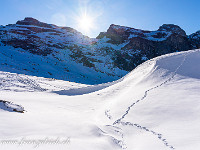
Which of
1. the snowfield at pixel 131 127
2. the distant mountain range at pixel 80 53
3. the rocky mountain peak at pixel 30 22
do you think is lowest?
the snowfield at pixel 131 127

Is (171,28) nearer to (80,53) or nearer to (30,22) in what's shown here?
(80,53)

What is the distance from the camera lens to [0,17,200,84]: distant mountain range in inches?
1049

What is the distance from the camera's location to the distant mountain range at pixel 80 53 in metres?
26.6

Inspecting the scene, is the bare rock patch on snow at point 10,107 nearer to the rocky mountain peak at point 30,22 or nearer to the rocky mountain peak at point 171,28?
the rocky mountain peak at point 30,22

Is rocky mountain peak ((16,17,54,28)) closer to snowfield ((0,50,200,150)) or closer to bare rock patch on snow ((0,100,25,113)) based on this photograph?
bare rock patch on snow ((0,100,25,113))

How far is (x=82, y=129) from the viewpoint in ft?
9.94

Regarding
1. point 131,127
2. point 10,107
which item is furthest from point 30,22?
point 131,127

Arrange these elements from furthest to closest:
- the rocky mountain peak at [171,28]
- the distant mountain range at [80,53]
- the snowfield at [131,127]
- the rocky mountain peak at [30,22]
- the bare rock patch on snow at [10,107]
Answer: the rocky mountain peak at [171,28] → the rocky mountain peak at [30,22] → the distant mountain range at [80,53] → the bare rock patch on snow at [10,107] → the snowfield at [131,127]

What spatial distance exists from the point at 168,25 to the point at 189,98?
344ft

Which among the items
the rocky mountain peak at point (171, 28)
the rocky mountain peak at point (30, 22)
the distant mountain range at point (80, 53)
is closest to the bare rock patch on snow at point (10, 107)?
the distant mountain range at point (80, 53)

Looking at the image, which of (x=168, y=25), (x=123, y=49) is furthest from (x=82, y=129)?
(x=168, y=25)

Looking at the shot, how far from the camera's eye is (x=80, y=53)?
4172 centimetres

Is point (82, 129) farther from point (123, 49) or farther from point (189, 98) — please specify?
point (123, 49)

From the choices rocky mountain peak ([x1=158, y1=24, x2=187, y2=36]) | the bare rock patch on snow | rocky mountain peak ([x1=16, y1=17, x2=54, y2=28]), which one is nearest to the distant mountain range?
the bare rock patch on snow
